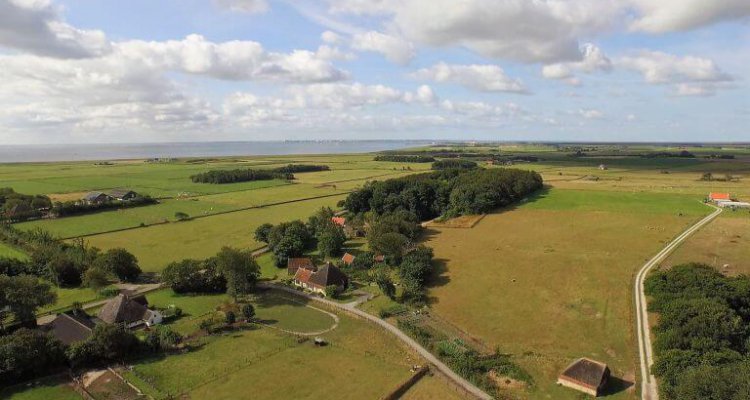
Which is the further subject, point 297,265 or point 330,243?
point 330,243

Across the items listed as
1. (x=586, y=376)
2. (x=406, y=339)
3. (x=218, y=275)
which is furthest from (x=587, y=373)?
(x=218, y=275)

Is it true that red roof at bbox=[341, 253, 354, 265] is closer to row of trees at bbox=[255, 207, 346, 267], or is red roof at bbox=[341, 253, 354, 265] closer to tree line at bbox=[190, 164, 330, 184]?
row of trees at bbox=[255, 207, 346, 267]

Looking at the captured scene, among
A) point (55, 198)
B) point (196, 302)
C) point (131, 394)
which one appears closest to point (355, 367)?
point (131, 394)

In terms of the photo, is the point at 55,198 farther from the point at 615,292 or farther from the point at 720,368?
the point at 720,368

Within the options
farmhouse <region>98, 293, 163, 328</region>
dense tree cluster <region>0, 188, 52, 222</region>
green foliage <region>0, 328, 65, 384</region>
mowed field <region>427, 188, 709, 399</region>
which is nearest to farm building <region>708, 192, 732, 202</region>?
mowed field <region>427, 188, 709, 399</region>

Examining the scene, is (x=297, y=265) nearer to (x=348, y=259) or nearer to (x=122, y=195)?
(x=348, y=259)

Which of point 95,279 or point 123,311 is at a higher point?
point 95,279
